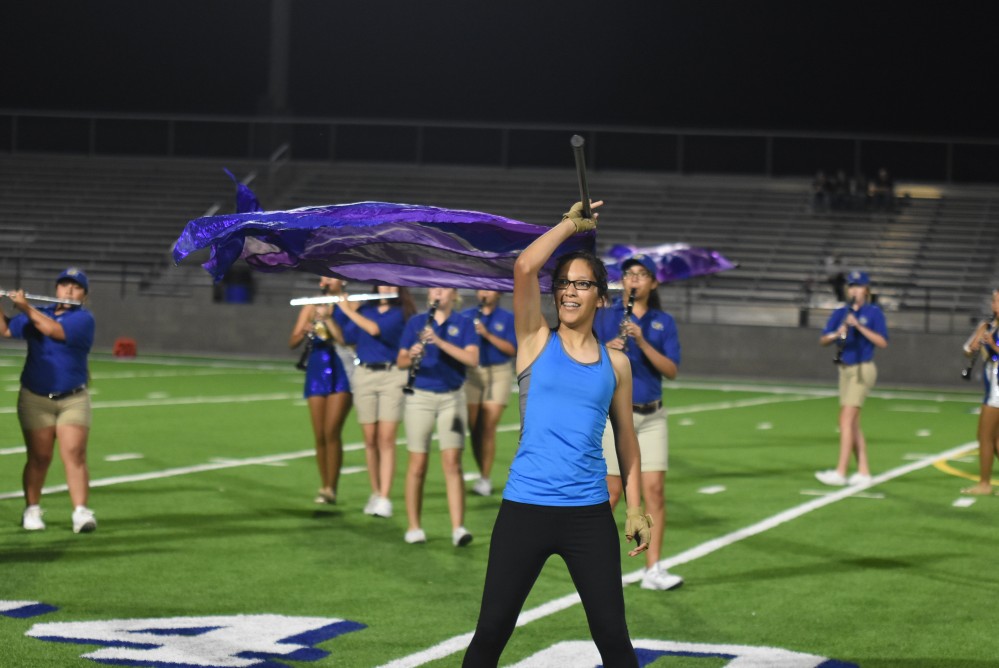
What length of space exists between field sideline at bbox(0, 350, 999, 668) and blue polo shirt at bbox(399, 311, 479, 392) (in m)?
1.07

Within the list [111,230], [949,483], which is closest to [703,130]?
[111,230]

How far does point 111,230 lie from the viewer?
38469 millimetres

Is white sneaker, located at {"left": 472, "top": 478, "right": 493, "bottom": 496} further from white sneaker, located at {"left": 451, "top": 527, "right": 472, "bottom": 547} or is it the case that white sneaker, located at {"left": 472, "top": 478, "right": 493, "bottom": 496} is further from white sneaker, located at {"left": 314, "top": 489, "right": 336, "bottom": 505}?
white sneaker, located at {"left": 451, "top": 527, "right": 472, "bottom": 547}

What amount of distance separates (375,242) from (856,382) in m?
7.60

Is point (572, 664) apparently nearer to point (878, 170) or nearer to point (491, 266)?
point (491, 266)

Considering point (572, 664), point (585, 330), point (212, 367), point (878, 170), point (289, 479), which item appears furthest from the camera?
point (878, 170)

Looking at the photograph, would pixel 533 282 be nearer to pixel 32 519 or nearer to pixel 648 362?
pixel 648 362

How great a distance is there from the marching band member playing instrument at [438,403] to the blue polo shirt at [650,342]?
4.54 ft

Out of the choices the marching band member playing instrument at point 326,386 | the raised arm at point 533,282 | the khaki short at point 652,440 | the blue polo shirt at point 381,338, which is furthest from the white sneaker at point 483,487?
the raised arm at point 533,282

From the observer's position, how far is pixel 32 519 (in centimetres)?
981

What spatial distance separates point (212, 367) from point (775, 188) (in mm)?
17551

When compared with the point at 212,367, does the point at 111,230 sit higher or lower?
higher

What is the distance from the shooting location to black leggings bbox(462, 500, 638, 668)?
4.89m

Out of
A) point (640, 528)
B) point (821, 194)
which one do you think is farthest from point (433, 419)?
point (821, 194)
